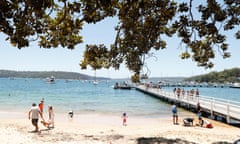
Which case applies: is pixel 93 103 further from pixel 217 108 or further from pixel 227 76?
pixel 227 76

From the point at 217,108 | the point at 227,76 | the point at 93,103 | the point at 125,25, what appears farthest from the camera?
the point at 227,76

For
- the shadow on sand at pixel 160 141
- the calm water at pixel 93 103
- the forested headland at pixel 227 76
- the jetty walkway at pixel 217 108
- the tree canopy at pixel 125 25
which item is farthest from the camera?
the forested headland at pixel 227 76

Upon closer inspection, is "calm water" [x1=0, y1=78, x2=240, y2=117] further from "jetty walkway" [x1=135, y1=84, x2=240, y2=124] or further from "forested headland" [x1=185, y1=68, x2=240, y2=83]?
"forested headland" [x1=185, y1=68, x2=240, y2=83]

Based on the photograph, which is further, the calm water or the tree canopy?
the calm water

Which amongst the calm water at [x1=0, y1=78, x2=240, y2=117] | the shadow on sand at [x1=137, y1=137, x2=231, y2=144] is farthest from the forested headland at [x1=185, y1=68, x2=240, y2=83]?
the shadow on sand at [x1=137, y1=137, x2=231, y2=144]

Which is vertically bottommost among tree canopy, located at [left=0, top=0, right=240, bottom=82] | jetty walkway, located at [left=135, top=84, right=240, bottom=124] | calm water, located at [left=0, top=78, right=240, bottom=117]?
calm water, located at [left=0, top=78, right=240, bottom=117]

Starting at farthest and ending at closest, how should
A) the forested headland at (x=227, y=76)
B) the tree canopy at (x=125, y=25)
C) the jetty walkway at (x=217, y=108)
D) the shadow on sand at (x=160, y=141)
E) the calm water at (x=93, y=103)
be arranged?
the forested headland at (x=227, y=76) → the calm water at (x=93, y=103) → the jetty walkway at (x=217, y=108) → the shadow on sand at (x=160, y=141) → the tree canopy at (x=125, y=25)

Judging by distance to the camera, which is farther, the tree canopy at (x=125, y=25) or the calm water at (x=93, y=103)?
the calm water at (x=93, y=103)

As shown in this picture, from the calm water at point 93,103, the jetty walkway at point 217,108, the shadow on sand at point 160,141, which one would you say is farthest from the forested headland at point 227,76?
the shadow on sand at point 160,141

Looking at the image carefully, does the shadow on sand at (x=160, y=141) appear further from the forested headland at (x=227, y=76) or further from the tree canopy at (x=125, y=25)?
the forested headland at (x=227, y=76)

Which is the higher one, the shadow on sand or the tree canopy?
the tree canopy

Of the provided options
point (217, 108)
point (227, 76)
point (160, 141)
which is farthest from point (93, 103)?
point (227, 76)

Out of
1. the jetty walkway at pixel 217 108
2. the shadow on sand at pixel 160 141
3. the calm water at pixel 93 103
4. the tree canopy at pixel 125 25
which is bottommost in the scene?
the calm water at pixel 93 103

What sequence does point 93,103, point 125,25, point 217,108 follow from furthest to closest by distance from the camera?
point 93,103 → point 217,108 → point 125,25
